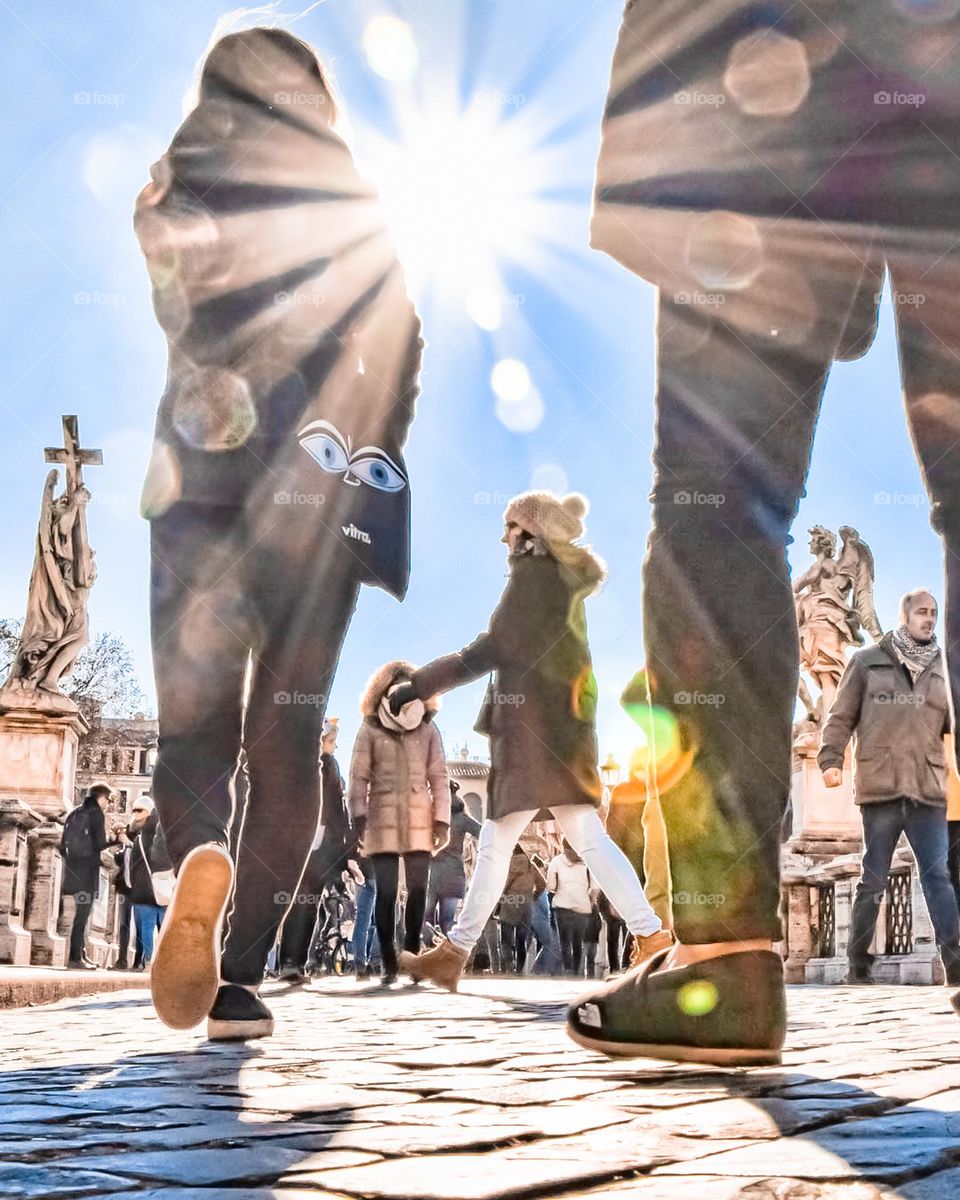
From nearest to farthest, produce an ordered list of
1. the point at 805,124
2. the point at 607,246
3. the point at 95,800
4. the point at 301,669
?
the point at 805,124 → the point at 607,246 → the point at 301,669 → the point at 95,800

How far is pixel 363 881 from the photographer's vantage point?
13.5 m

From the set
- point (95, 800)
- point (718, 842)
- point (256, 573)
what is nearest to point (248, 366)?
point (256, 573)

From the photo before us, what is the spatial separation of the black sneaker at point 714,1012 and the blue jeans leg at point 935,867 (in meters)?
6.69

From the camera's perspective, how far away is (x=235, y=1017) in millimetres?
3658

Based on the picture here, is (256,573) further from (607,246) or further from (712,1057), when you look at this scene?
(712,1057)

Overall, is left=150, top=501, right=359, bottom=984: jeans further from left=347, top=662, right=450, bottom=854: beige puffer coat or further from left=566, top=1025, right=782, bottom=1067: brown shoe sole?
left=347, top=662, right=450, bottom=854: beige puffer coat

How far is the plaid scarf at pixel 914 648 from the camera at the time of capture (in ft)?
29.8

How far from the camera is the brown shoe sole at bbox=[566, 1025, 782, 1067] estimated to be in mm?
2334

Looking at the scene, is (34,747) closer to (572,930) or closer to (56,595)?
(56,595)

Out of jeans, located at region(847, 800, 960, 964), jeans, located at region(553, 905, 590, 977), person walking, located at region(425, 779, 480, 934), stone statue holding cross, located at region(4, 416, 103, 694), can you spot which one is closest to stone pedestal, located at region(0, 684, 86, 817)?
stone statue holding cross, located at region(4, 416, 103, 694)

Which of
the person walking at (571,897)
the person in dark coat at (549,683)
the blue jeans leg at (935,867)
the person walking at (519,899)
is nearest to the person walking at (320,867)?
the person walking at (519,899)

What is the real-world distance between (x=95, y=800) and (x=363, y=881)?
3733mm

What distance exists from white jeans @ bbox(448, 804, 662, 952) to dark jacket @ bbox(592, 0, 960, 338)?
4371mm

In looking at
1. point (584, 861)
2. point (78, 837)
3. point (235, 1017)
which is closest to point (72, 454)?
point (78, 837)
